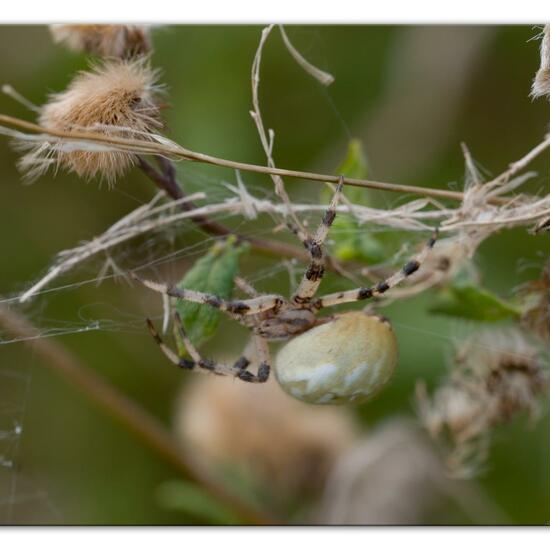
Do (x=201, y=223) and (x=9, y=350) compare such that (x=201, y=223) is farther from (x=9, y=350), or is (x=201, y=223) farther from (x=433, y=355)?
(x=433, y=355)

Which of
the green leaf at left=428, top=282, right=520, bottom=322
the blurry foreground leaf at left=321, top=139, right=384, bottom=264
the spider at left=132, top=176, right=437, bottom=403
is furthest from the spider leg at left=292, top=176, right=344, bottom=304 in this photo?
the green leaf at left=428, top=282, right=520, bottom=322

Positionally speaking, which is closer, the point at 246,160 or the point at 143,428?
the point at 143,428

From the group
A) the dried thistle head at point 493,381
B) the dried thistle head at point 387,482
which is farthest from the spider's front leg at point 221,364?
the dried thistle head at point 387,482

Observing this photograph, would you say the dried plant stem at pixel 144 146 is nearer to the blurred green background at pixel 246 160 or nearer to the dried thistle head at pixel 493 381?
the dried thistle head at pixel 493 381

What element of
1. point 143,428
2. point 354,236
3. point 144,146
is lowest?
point 143,428

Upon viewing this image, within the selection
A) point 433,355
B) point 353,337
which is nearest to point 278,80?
point 433,355

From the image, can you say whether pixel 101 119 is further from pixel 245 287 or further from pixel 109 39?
pixel 245 287

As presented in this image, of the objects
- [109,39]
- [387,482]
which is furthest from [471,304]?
[387,482]
